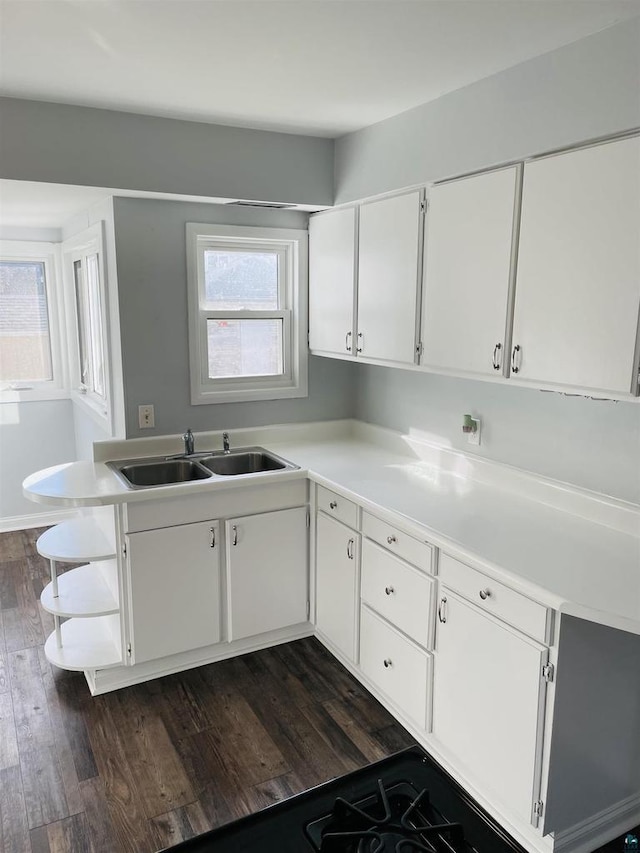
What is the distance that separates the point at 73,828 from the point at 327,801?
163 centimetres

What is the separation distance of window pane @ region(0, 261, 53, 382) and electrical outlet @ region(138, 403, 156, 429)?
1.96 metres

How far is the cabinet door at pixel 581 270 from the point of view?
71.7 inches

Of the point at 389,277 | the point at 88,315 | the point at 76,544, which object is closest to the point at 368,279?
the point at 389,277

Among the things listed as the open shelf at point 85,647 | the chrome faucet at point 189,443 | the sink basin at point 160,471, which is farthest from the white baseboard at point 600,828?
the chrome faucet at point 189,443

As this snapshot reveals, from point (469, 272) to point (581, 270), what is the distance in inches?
20.4

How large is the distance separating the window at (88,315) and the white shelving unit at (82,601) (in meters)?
0.94

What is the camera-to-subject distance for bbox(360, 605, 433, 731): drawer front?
2.38m

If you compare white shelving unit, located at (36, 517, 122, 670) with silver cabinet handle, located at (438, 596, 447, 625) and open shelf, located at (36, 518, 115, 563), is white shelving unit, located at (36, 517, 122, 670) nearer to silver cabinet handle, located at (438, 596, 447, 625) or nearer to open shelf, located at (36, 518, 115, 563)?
open shelf, located at (36, 518, 115, 563)

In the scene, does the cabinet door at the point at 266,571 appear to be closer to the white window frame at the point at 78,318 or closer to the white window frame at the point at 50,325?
the white window frame at the point at 78,318

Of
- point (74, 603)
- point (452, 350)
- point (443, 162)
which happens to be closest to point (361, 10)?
point (443, 162)

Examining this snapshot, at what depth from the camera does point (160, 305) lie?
3.21 m

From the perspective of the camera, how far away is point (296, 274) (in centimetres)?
357

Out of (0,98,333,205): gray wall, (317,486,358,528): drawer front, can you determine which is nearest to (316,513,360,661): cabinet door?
(317,486,358,528): drawer front

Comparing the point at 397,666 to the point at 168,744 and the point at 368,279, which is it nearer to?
the point at 168,744
